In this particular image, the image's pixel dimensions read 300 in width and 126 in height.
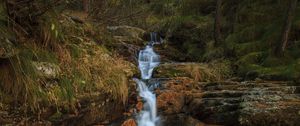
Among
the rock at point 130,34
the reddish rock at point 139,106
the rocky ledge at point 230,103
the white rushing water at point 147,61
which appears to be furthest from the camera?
the rock at point 130,34

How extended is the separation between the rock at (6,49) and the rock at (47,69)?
461mm

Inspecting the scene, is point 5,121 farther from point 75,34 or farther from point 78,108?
point 75,34

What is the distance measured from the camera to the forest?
5.27 m

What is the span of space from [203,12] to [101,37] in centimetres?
944

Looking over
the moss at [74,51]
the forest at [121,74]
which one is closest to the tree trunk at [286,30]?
the forest at [121,74]

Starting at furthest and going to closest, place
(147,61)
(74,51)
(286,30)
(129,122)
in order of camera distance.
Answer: (147,61), (286,30), (129,122), (74,51)

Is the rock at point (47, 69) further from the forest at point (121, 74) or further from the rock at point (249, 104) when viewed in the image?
the rock at point (249, 104)

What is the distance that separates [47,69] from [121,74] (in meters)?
1.76

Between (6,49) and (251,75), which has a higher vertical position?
(6,49)

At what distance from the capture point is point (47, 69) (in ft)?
18.5

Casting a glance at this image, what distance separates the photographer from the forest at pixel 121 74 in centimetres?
527

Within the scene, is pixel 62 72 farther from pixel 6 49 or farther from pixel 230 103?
pixel 230 103

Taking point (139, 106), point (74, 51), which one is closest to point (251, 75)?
point (139, 106)

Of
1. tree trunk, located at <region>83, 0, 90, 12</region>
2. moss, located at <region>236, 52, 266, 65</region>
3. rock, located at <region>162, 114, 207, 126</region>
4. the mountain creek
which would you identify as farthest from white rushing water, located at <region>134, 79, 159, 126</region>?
moss, located at <region>236, 52, 266, 65</region>
